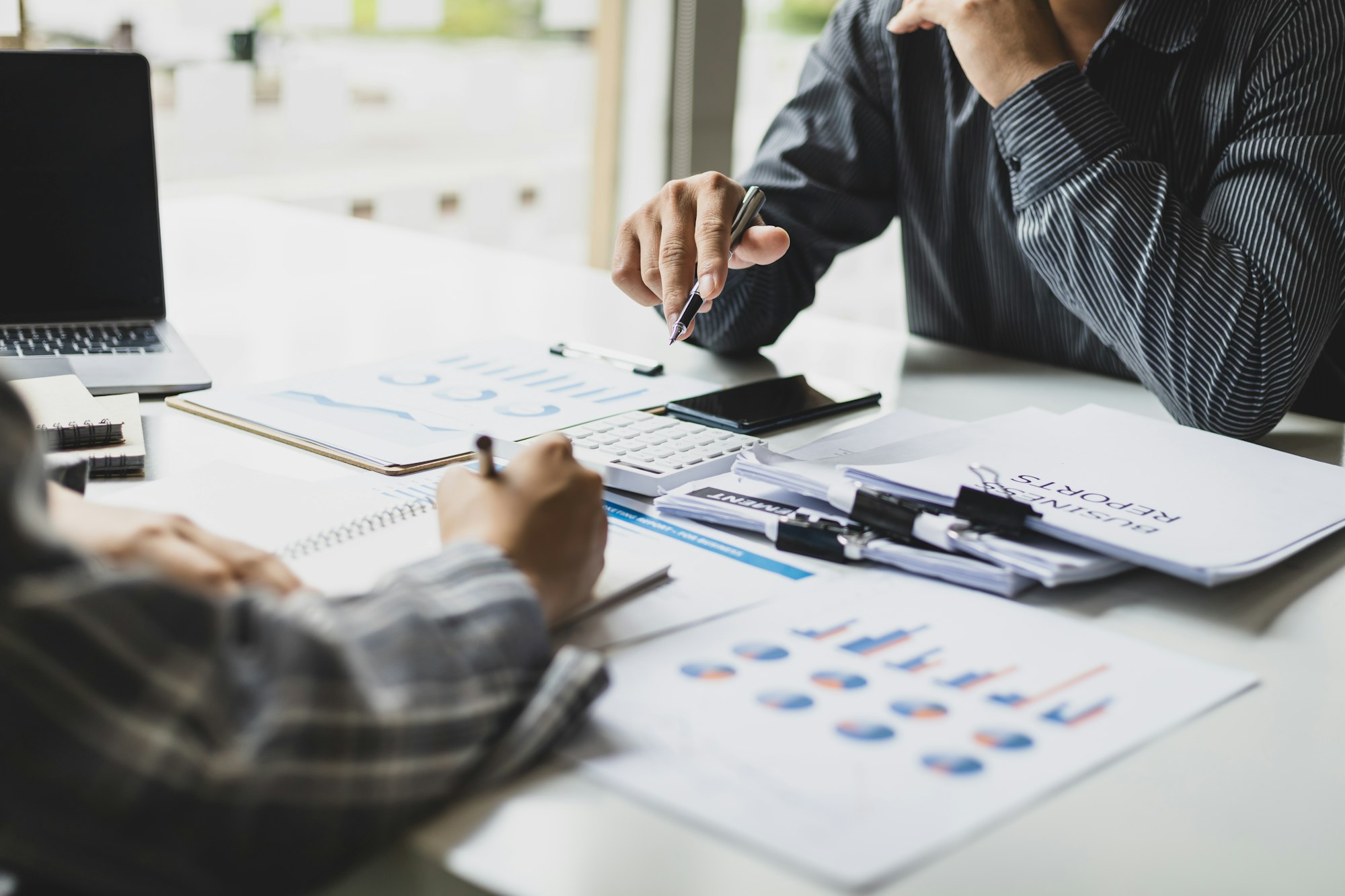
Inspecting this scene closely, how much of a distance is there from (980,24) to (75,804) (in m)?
1.06

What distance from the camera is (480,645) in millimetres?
541

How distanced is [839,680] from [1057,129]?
72 centimetres

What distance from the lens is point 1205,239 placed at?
3.72ft

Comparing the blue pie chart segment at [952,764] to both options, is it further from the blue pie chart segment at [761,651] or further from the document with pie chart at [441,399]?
the document with pie chart at [441,399]

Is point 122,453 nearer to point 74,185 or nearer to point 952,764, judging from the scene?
point 74,185

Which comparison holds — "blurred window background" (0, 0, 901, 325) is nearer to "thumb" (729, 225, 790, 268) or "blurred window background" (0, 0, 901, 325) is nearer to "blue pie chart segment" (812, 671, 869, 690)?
"thumb" (729, 225, 790, 268)

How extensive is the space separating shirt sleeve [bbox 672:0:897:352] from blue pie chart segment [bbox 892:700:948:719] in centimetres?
79

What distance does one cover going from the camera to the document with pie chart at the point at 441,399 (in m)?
0.95

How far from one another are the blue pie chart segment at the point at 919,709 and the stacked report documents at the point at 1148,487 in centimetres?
21

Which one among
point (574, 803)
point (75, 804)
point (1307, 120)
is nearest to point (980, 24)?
point (1307, 120)

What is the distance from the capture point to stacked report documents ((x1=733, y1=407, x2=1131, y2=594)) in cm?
73

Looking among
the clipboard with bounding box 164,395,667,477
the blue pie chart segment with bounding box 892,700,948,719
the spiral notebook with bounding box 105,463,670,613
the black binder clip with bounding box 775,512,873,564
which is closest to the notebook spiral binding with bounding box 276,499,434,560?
the spiral notebook with bounding box 105,463,670,613

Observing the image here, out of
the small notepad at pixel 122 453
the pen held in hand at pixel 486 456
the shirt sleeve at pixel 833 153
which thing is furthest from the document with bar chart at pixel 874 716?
the shirt sleeve at pixel 833 153

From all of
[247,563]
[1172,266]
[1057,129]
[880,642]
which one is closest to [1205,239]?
[1172,266]
